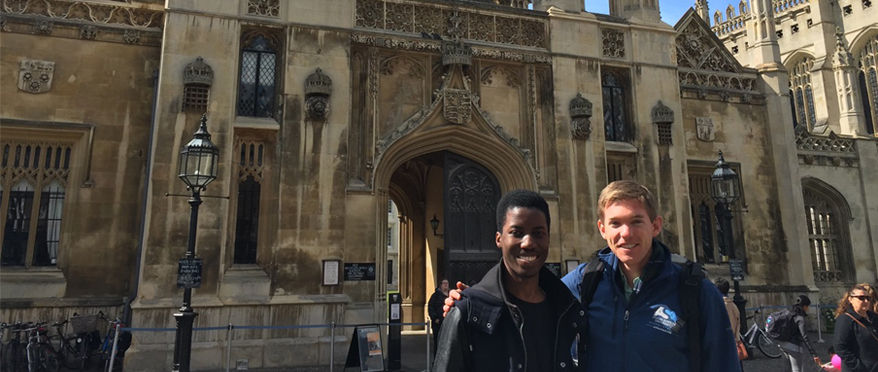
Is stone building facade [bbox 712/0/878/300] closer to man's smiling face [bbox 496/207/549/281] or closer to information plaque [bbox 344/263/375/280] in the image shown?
information plaque [bbox 344/263/375/280]

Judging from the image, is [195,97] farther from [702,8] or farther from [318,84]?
[702,8]

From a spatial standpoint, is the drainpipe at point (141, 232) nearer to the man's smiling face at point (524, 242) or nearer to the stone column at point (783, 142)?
the man's smiling face at point (524, 242)

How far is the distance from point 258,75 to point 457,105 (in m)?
4.69

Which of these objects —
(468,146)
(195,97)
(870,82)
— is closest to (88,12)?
(195,97)

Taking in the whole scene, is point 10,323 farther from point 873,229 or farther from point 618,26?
point 873,229

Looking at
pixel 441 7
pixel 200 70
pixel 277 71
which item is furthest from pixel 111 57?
pixel 441 7

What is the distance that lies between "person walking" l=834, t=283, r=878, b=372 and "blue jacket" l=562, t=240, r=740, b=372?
3.57 metres

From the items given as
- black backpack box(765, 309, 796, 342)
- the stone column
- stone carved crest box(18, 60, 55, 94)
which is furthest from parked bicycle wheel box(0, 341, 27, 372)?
the stone column

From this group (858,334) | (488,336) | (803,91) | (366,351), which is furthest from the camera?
(803,91)

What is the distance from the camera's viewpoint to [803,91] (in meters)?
37.9

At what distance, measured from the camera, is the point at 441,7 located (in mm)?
14109

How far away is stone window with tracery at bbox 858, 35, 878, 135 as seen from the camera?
3469 centimetres

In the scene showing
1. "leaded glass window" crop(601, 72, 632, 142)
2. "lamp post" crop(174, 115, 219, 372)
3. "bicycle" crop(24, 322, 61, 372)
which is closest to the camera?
"lamp post" crop(174, 115, 219, 372)

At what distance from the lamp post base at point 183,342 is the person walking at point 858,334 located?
24.9 feet
